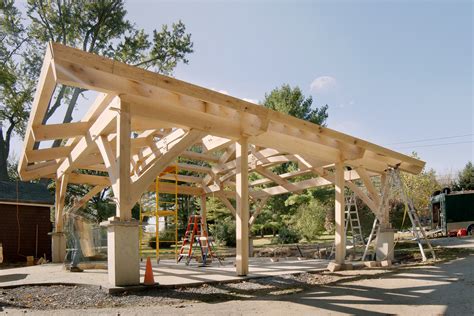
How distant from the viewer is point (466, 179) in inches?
1428

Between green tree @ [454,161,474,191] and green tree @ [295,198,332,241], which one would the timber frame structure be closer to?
green tree @ [295,198,332,241]

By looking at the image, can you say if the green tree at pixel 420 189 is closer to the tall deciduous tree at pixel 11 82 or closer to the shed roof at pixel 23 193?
the shed roof at pixel 23 193

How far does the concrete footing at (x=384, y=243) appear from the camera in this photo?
11.7 metres

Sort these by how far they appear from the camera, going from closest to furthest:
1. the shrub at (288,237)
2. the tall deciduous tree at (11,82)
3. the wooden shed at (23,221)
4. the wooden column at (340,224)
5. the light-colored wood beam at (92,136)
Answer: the light-colored wood beam at (92,136) → the wooden column at (340,224) → the wooden shed at (23,221) → the shrub at (288,237) → the tall deciduous tree at (11,82)

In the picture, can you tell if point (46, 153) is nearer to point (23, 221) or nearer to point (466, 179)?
point (23, 221)

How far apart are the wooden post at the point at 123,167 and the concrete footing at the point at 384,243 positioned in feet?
27.2

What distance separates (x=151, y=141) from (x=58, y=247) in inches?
207

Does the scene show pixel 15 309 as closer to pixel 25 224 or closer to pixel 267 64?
pixel 25 224

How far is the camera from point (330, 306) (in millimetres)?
5598

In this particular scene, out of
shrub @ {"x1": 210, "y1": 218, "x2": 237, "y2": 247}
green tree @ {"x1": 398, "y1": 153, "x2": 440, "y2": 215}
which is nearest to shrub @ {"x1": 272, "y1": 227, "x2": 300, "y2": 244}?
shrub @ {"x1": 210, "y1": 218, "x2": 237, "y2": 247}

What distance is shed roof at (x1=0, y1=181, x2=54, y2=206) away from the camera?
14680 mm

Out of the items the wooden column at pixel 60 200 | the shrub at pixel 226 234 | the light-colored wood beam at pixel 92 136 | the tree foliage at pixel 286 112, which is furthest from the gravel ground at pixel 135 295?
the tree foliage at pixel 286 112

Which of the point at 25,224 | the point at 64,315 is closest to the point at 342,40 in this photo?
the point at 64,315

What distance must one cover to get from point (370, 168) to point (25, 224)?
41.3 feet
